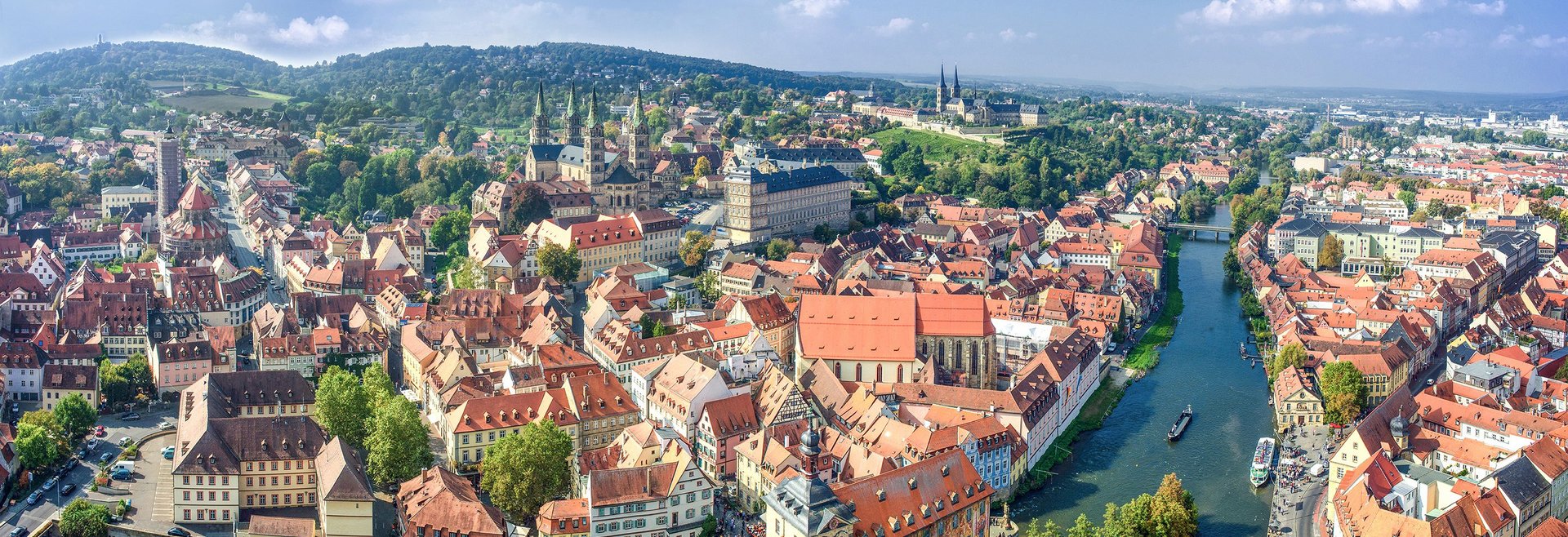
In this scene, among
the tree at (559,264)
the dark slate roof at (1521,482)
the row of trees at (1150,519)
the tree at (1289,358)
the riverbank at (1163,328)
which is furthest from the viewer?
the tree at (559,264)

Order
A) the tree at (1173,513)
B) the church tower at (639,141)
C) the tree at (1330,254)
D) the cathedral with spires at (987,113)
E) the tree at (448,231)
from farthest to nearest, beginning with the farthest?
the cathedral with spires at (987,113) < the church tower at (639,141) < the tree at (1330,254) < the tree at (448,231) < the tree at (1173,513)

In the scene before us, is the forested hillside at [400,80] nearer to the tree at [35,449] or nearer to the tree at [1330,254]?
the tree at [1330,254]

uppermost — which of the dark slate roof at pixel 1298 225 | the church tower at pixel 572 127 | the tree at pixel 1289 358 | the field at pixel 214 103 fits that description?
the field at pixel 214 103

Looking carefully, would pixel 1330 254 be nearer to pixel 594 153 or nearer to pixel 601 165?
pixel 601 165

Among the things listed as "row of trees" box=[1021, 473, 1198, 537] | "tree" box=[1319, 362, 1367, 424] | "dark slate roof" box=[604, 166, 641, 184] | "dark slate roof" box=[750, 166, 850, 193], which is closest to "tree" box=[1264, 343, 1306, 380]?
"tree" box=[1319, 362, 1367, 424]

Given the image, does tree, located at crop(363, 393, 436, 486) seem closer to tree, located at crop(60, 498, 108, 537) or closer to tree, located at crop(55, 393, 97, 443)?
tree, located at crop(60, 498, 108, 537)

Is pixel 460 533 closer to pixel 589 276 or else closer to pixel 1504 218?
pixel 589 276

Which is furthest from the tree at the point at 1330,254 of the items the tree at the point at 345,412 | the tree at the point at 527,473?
the tree at the point at 345,412
